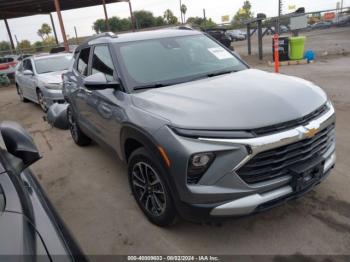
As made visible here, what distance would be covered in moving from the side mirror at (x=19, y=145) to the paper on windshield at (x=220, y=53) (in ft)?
8.04

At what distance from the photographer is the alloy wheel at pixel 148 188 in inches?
122

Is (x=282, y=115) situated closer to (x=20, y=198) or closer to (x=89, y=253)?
(x=20, y=198)

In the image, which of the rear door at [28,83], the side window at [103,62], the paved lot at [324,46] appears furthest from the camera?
the paved lot at [324,46]

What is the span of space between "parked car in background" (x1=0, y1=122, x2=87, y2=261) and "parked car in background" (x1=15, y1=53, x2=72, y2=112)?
6.39 meters

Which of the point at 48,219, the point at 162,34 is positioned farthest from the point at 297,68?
the point at 48,219

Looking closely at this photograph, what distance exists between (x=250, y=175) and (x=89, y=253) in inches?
66.7

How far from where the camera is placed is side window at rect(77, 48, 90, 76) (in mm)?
4736

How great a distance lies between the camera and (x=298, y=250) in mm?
2844

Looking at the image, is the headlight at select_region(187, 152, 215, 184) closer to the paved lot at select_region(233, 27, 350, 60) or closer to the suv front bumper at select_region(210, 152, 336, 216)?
the suv front bumper at select_region(210, 152, 336, 216)

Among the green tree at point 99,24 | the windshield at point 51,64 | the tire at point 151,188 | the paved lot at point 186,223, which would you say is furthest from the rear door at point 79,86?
the green tree at point 99,24

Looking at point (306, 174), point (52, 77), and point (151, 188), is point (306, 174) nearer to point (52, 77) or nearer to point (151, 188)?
point (151, 188)

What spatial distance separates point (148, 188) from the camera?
3270mm

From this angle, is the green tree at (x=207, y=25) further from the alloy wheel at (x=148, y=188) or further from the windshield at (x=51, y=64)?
the alloy wheel at (x=148, y=188)

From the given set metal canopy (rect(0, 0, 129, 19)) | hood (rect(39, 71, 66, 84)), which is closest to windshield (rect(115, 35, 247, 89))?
hood (rect(39, 71, 66, 84))
